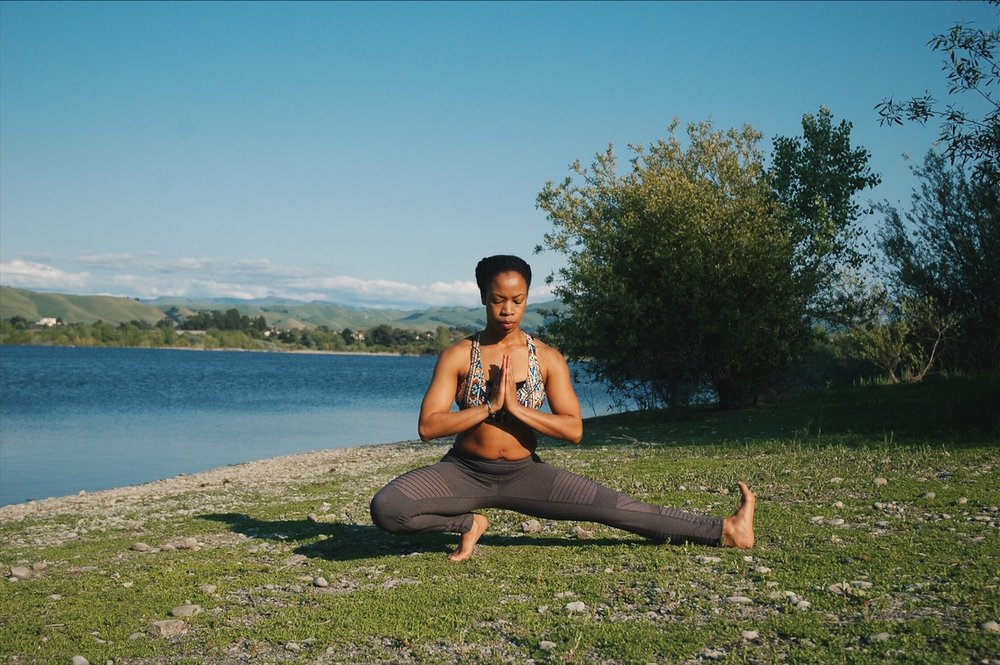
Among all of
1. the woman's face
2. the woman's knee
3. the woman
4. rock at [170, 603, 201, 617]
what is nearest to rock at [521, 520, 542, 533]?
Answer: the woman

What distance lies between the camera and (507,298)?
7281mm

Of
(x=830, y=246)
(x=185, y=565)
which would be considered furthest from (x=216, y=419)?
(x=185, y=565)

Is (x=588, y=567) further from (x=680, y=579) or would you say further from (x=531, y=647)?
(x=531, y=647)

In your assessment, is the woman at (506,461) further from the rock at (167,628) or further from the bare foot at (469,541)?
the rock at (167,628)

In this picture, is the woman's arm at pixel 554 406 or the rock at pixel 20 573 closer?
the woman's arm at pixel 554 406

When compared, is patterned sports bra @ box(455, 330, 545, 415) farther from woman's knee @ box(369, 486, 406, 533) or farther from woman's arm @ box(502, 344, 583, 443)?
woman's knee @ box(369, 486, 406, 533)

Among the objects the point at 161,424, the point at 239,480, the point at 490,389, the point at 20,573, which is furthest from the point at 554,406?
the point at 161,424

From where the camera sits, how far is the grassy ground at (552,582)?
5336mm

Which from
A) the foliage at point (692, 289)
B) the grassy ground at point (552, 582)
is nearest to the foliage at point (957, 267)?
the foliage at point (692, 289)

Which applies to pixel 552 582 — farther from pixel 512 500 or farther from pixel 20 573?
pixel 20 573

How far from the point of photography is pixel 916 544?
7.52m

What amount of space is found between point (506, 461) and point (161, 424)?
3961cm

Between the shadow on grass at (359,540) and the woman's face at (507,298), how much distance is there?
2389 millimetres

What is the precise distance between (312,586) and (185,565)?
1575 millimetres
